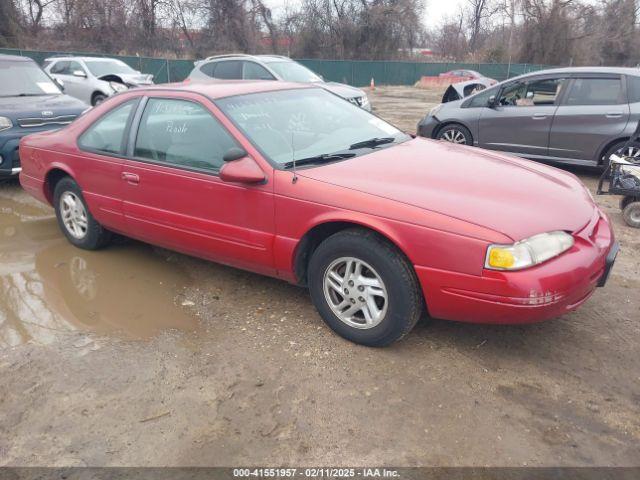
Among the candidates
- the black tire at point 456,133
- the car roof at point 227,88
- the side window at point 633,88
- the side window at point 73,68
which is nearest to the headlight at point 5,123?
the car roof at point 227,88

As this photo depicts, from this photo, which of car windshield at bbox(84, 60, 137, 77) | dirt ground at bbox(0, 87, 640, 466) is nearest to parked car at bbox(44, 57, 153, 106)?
car windshield at bbox(84, 60, 137, 77)

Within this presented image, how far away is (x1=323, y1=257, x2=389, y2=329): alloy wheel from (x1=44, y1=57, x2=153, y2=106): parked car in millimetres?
12619

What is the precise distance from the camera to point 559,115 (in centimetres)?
736

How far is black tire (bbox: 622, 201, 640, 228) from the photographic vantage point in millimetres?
5449

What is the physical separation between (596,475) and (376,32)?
155 ft

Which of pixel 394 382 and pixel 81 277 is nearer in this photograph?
pixel 394 382

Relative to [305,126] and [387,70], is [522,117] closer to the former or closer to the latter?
[305,126]

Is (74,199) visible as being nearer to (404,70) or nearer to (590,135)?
(590,135)

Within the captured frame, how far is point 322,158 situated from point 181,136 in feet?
3.70

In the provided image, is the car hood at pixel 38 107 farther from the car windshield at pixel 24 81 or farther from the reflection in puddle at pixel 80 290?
the reflection in puddle at pixel 80 290

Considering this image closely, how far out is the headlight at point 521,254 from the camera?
2.73 m

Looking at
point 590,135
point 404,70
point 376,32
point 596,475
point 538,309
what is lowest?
point 596,475

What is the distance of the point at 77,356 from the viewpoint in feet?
10.9

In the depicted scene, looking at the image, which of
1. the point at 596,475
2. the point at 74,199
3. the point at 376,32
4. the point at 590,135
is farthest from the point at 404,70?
the point at 596,475
